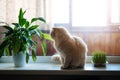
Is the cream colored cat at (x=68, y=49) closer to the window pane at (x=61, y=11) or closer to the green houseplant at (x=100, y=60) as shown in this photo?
the green houseplant at (x=100, y=60)

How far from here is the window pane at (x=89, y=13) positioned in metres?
2.33

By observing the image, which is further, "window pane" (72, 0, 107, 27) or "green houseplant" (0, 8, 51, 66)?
"window pane" (72, 0, 107, 27)

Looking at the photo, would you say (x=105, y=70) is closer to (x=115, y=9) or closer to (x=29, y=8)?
(x=115, y=9)

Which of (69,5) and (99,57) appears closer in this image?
(99,57)

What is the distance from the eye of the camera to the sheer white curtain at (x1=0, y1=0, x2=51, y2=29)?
2.27 metres

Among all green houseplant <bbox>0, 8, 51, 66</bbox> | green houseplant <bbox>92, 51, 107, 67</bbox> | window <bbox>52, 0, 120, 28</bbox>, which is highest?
window <bbox>52, 0, 120, 28</bbox>

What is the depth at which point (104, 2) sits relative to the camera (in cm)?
232

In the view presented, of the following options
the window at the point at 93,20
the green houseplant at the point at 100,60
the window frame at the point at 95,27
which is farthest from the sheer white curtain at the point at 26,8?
the green houseplant at the point at 100,60

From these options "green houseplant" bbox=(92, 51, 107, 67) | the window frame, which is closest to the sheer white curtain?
the window frame

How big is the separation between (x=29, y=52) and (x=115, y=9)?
100 centimetres

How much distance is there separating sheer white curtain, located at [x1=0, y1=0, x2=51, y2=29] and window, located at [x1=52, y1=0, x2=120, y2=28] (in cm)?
8

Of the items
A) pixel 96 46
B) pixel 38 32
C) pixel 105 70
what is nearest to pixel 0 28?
pixel 38 32

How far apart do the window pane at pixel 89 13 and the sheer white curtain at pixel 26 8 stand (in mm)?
296

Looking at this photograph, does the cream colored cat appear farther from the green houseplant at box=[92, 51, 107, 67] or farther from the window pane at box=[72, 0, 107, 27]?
the window pane at box=[72, 0, 107, 27]
